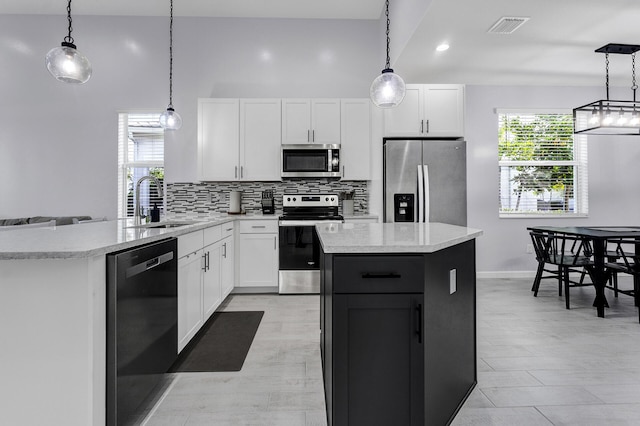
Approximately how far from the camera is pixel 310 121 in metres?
4.70

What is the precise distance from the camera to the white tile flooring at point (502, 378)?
6.24 feet

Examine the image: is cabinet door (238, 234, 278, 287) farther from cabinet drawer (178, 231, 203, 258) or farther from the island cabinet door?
the island cabinet door

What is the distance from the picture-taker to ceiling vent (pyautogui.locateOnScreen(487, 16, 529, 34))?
326 centimetres

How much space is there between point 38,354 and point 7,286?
285 millimetres

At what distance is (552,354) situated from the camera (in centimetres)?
267

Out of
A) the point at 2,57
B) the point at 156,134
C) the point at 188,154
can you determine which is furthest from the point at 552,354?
the point at 2,57

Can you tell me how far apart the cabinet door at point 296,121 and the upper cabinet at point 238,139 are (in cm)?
9

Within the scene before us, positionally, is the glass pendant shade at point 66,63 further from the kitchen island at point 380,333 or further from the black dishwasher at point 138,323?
the kitchen island at point 380,333

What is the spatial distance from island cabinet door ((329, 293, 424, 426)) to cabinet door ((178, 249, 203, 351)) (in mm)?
1383

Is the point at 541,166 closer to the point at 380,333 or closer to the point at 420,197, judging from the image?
the point at 420,197

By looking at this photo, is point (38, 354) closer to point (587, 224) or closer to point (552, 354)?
point (552, 354)

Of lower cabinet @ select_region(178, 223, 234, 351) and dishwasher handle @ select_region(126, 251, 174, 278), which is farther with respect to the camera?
lower cabinet @ select_region(178, 223, 234, 351)

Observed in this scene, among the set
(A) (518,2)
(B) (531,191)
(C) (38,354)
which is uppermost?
(A) (518,2)

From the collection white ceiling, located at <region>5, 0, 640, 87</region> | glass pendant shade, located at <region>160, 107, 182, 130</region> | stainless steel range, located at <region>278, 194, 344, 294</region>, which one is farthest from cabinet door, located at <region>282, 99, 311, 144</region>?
glass pendant shade, located at <region>160, 107, 182, 130</region>
